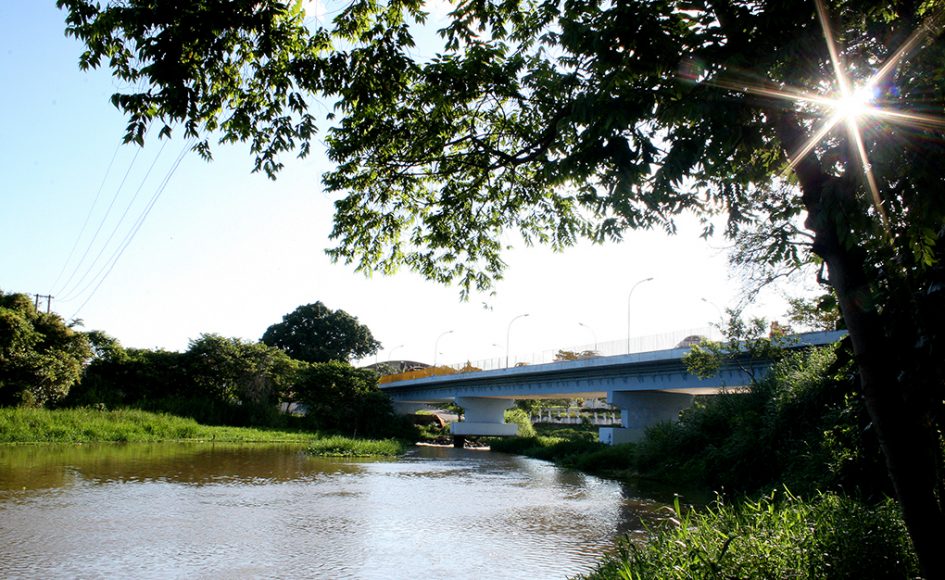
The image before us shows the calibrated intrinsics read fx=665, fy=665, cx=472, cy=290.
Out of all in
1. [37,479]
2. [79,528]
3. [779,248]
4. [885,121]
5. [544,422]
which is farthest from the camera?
[544,422]

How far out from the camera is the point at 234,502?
16.5m

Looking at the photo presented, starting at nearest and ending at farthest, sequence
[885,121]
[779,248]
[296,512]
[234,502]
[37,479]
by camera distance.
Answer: [885,121] → [779,248] → [296,512] → [234,502] → [37,479]

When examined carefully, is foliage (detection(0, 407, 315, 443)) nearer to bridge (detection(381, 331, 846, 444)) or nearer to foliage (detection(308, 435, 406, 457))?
foliage (detection(308, 435, 406, 457))

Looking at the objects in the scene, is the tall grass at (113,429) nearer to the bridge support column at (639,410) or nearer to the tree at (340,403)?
the tree at (340,403)

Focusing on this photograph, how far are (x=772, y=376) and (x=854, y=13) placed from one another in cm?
1836

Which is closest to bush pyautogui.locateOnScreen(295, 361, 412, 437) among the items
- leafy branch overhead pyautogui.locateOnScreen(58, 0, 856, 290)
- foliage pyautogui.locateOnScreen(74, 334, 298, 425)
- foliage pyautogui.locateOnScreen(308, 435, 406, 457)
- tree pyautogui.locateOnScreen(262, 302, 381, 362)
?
foliage pyautogui.locateOnScreen(74, 334, 298, 425)

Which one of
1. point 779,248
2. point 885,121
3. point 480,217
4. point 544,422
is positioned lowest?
point 544,422

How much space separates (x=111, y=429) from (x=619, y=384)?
27.2 metres

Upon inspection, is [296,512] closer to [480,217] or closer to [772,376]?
[480,217]

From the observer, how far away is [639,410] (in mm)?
33812

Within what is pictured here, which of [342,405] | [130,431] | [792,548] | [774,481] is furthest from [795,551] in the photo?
[342,405]

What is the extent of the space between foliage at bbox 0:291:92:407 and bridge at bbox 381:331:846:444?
24.6m

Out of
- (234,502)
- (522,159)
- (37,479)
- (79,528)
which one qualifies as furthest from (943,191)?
(37,479)

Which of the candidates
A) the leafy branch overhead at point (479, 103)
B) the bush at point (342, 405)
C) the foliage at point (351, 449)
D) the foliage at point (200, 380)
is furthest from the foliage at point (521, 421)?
the leafy branch overhead at point (479, 103)
